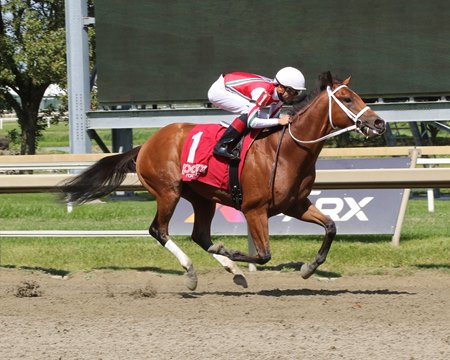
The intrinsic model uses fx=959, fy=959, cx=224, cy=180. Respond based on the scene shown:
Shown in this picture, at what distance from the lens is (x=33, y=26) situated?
18562 millimetres

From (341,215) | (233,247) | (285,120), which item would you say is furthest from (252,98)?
(233,247)

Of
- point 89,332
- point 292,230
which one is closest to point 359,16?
point 292,230

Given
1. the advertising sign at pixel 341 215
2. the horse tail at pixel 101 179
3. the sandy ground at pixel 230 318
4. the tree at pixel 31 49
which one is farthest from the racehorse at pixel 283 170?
the tree at pixel 31 49

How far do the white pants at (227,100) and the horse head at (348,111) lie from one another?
61cm

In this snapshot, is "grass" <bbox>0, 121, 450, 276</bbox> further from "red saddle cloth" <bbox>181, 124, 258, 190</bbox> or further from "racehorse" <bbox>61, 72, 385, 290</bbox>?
"red saddle cloth" <bbox>181, 124, 258, 190</bbox>

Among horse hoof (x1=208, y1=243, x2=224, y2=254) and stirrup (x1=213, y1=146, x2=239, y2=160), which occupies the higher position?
stirrup (x1=213, y1=146, x2=239, y2=160)

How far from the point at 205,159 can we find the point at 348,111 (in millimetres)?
1144

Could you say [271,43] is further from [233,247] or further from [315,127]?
[315,127]

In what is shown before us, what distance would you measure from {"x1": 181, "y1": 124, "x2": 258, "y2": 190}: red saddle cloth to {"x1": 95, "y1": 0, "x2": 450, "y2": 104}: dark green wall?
541 centimetres

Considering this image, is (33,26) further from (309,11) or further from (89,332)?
(89,332)

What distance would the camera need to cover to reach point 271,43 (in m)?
12.5

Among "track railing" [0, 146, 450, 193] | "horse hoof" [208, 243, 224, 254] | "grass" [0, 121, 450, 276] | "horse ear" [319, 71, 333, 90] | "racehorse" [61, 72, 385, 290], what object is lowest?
"grass" [0, 121, 450, 276]

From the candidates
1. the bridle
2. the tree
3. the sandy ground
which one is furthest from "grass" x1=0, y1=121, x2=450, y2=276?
the tree

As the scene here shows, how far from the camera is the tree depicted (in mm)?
18203
